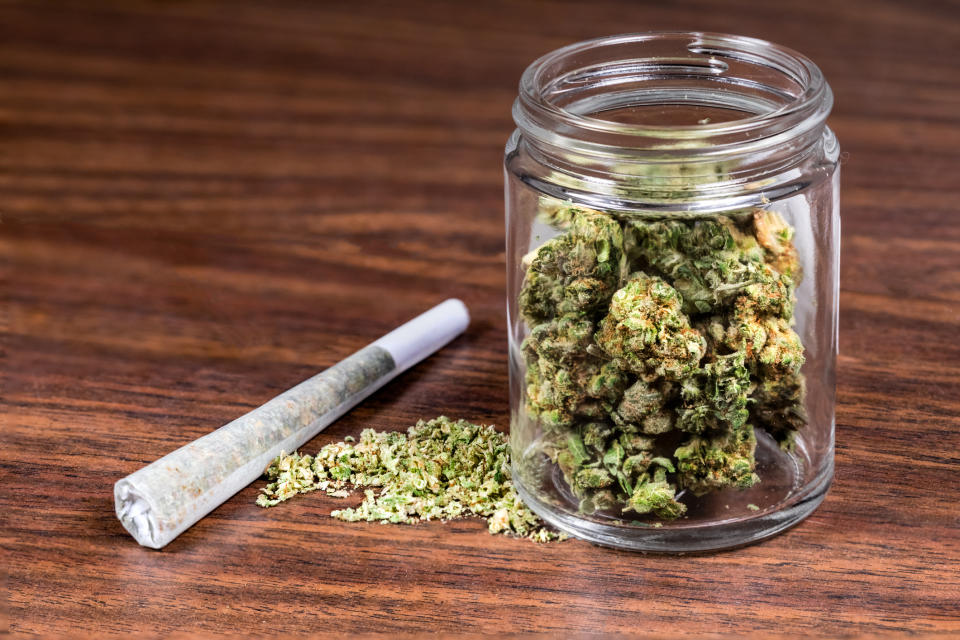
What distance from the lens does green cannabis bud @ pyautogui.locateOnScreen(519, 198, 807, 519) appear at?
0.90m

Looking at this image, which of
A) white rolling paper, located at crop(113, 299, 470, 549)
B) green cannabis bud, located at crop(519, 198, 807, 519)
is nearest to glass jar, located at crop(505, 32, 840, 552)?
green cannabis bud, located at crop(519, 198, 807, 519)

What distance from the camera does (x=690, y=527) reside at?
0.96 meters

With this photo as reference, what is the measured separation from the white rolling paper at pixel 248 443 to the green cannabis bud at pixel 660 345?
0.87 feet

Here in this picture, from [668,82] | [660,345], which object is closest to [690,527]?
[660,345]

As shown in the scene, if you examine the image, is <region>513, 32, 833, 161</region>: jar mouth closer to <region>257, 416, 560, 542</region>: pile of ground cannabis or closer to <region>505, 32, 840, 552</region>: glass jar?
<region>505, 32, 840, 552</region>: glass jar

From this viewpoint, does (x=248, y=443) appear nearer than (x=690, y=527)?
No

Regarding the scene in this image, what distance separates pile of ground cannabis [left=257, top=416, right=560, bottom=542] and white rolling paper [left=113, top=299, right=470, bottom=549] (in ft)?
0.09

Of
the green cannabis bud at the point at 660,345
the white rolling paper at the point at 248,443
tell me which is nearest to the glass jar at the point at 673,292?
the green cannabis bud at the point at 660,345

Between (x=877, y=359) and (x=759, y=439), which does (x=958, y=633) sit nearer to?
(x=759, y=439)

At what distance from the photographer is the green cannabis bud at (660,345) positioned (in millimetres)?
902

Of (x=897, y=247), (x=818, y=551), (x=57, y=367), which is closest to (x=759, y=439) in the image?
(x=818, y=551)

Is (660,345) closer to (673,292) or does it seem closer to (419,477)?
(673,292)

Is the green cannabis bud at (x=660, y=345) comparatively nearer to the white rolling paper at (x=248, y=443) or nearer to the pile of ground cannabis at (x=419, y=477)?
the pile of ground cannabis at (x=419, y=477)

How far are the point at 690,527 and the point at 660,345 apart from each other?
17 centimetres
